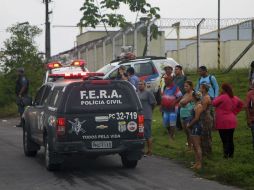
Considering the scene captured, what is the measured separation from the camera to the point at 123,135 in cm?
1293

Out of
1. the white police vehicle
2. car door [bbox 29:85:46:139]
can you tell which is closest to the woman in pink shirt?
car door [bbox 29:85:46:139]

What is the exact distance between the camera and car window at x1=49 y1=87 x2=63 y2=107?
13.0m

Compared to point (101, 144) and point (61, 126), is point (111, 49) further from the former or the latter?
point (61, 126)

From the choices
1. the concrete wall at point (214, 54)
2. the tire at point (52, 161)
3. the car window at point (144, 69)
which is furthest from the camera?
the concrete wall at point (214, 54)

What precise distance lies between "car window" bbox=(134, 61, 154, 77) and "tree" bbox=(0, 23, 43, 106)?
8.51 metres

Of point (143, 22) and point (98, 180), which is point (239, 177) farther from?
point (143, 22)

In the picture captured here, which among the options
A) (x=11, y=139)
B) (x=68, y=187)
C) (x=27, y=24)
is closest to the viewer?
(x=68, y=187)

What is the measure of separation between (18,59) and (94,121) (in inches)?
837

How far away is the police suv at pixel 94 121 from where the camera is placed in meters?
12.6

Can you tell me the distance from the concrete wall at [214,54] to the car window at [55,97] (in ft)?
74.1

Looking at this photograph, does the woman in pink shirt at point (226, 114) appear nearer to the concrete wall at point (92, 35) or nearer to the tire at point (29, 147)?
the tire at point (29, 147)

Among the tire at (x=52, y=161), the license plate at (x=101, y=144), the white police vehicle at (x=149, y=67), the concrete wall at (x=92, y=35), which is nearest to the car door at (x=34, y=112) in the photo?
the tire at (x=52, y=161)

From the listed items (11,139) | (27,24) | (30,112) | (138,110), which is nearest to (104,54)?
(27,24)

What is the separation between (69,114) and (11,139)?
24.5 feet
